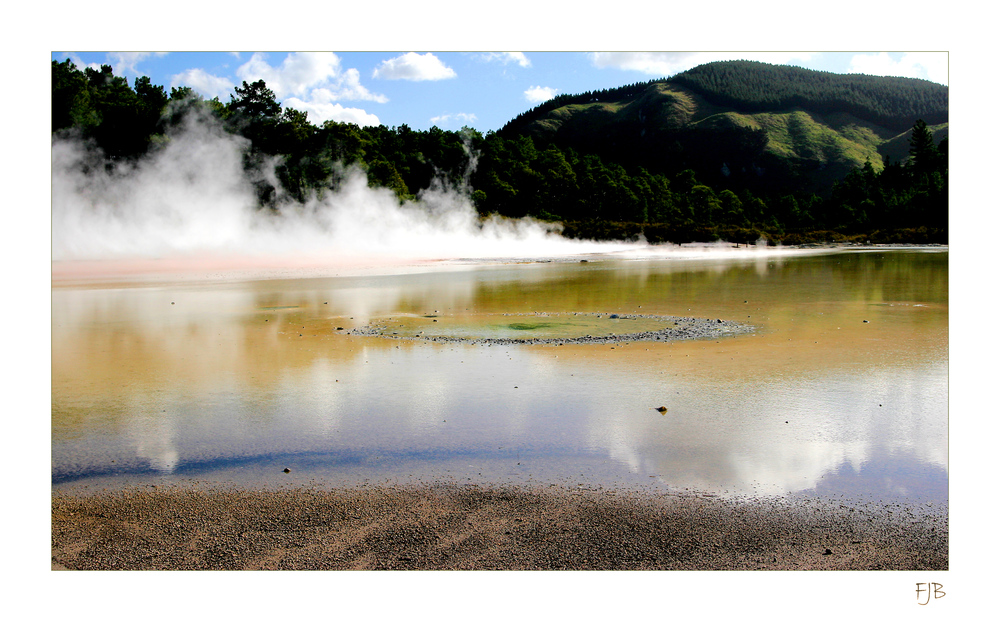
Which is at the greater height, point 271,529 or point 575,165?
point 575,165

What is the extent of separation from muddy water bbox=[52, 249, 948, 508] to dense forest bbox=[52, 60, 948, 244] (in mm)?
2994

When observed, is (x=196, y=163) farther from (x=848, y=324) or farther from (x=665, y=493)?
(x=665, y=493)

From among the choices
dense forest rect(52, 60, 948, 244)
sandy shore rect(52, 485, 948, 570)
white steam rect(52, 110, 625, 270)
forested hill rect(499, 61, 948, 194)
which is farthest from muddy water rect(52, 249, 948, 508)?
forested hill rect(499, 61, 948, 194)

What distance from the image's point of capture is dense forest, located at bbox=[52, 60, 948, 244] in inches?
1351

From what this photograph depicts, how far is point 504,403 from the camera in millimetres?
6012

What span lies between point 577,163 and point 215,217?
65.8 meters

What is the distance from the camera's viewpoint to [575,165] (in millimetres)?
93812

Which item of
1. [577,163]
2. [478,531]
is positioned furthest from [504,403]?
[577,163]

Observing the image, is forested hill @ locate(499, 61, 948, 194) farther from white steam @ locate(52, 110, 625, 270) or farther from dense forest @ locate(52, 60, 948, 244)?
white steam @ locate(52, 110, 625, 270)

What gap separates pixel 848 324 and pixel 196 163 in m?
35.3

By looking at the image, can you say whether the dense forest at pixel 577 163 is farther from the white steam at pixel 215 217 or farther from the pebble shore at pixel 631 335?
the pebble shore at pixel 631 335

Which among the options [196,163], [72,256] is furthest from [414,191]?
[72,256]

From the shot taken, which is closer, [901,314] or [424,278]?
[901,314]

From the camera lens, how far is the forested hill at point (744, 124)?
137 m
